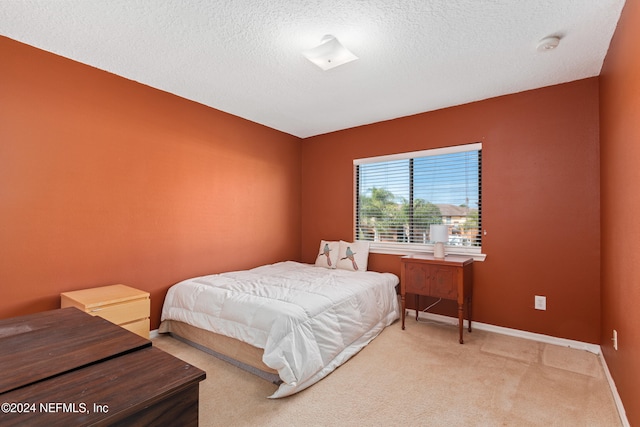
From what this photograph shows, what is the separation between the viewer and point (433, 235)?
10.9 ft

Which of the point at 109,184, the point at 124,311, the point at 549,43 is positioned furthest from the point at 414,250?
the point at 109,184

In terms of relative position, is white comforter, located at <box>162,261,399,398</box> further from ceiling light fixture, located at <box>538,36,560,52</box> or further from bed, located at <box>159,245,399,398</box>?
ceiling light fixture, located at <box>538,36,560,52</box>

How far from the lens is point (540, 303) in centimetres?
295

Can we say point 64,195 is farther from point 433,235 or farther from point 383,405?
point 433,235

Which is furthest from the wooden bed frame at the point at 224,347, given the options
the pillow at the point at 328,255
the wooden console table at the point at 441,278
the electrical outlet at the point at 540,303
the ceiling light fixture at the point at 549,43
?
the ceiling light fixture at the point at 549,43

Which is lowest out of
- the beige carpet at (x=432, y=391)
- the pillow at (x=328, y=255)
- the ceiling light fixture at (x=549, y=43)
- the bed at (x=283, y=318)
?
the beige carpet at (x=432, y=391)

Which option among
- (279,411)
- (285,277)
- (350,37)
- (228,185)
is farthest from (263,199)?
(279,411)

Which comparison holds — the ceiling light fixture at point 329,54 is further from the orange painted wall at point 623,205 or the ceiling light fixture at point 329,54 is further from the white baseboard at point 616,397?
the white baseboard at point 616,397

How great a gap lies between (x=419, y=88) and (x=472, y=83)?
1.57 ft

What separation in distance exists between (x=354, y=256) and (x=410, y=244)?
0.72 m

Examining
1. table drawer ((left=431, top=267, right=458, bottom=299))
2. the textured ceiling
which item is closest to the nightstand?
the textured ceiling

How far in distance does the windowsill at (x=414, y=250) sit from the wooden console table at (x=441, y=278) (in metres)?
0.14

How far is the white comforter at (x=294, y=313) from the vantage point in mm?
2119

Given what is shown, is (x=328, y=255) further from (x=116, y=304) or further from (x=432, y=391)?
(x=116, y=304)
